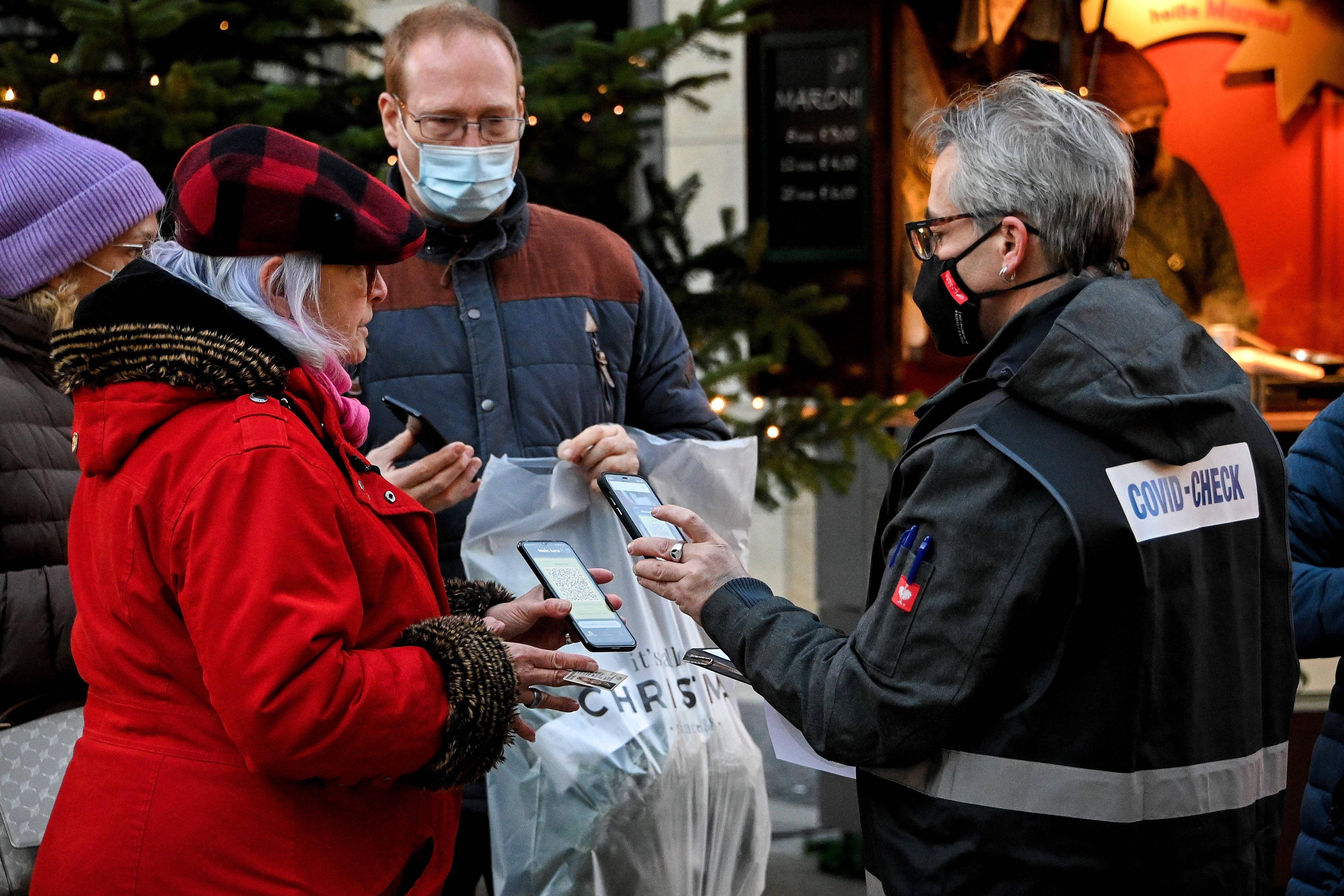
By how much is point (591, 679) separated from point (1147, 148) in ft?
14.1

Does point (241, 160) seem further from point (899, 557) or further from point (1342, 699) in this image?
point (1342, 699)

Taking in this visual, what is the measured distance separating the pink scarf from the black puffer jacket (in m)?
0.60

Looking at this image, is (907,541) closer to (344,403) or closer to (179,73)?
(344,403)

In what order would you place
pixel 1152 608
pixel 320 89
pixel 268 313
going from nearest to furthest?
1. pixel 1152 608
2. pixel 268 313
3. pixel 320 89

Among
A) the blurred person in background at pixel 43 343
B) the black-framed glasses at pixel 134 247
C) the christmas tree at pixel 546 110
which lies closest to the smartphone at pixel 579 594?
the blurred person in background at pixel 43 343

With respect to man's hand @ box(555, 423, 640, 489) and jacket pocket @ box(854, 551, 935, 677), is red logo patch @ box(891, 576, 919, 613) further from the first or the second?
man's hand @ box(555, 423, 640, 489)

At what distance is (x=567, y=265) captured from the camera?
288 cm

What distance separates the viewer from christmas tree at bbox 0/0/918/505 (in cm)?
351

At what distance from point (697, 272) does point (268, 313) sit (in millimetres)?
2692

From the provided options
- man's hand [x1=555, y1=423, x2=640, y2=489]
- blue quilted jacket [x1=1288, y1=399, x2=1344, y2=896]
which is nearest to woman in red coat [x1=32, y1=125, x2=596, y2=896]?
man's hand [x1=555, y1=423, x2=640, y2=489]

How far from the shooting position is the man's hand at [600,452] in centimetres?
255

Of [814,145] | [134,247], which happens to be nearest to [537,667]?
[134,247]

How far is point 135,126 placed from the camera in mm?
3643

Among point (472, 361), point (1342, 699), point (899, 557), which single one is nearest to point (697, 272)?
point (472, 361)
